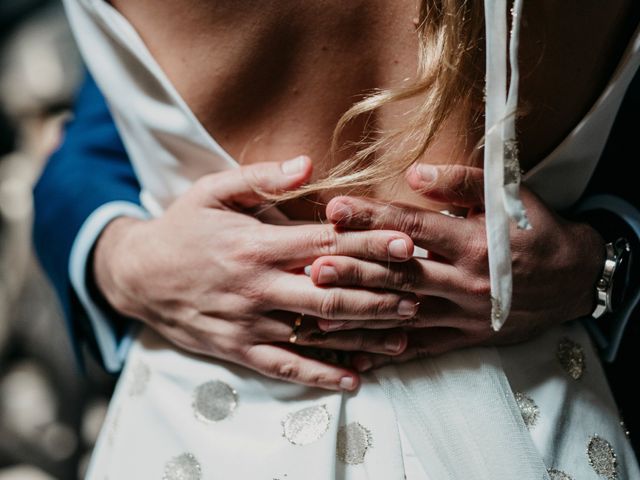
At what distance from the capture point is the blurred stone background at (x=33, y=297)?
5.02ft

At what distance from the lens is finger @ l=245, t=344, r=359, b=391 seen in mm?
650

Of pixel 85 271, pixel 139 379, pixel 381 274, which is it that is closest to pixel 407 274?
pixel 381 274

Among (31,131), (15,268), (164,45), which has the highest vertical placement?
(164,45)

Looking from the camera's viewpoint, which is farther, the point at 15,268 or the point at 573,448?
the point at 15,268

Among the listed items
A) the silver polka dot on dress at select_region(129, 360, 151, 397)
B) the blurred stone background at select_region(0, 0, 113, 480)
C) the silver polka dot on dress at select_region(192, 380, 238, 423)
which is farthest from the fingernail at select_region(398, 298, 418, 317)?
the blurred stone background at select_region(0, 0, 113, 480)

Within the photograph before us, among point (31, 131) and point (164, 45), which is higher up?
point (164, 45)

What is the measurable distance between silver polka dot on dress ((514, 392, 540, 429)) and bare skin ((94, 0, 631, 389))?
6 cm

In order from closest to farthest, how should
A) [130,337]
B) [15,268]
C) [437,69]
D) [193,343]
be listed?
[437,69] < [193,343] < [130,337] < [15,268]

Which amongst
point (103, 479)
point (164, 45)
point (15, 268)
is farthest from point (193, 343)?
point (15, 268)

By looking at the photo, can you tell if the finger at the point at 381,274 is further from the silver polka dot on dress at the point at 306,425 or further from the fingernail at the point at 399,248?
the silver polka dot on dress at the point at 306,425

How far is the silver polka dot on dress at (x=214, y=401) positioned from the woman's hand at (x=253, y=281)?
3 centimetres

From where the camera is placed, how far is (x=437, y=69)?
552mm

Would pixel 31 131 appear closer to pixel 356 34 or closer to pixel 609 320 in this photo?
pixel 356 34

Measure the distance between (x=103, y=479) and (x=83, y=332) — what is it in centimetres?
31
